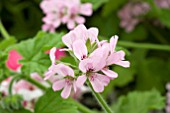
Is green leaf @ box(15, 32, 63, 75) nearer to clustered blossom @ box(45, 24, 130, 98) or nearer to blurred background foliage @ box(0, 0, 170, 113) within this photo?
clustered blossom @ box(45, 24, 130, 98)

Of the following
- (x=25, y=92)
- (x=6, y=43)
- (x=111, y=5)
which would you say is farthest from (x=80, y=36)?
(x=111, y=5)

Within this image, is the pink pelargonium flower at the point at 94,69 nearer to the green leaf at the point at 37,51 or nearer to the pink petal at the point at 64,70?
the pink petal at the point at 64,70

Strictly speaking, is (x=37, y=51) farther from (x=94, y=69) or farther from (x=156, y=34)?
(x=156, y=34)

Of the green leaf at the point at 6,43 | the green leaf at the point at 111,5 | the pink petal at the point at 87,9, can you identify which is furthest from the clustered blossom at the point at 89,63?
the green leaf at the point at 111,5

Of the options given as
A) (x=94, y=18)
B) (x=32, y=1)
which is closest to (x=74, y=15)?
(x=94, y=18)

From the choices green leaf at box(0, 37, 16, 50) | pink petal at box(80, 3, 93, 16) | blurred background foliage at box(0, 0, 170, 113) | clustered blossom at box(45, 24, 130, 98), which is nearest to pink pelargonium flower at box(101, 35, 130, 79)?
clustered blossom at box(45, 24, 130, 98)

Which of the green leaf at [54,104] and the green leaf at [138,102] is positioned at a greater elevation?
the green leaf at [54,104]
